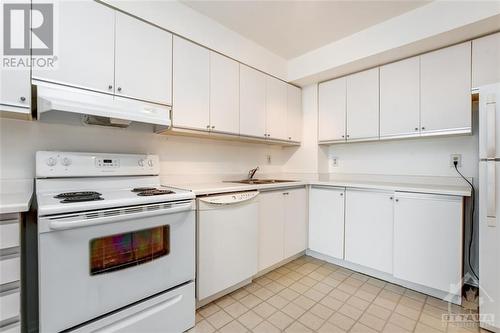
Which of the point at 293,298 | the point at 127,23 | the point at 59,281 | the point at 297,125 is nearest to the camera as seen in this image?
the point at 59,281

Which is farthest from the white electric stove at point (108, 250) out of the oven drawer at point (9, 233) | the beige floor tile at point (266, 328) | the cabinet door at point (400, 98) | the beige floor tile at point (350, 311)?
the cabinet door at point (400, 98)

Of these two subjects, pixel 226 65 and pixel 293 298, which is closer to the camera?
pixel 293 298

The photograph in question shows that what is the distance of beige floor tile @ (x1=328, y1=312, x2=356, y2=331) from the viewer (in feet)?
5.19

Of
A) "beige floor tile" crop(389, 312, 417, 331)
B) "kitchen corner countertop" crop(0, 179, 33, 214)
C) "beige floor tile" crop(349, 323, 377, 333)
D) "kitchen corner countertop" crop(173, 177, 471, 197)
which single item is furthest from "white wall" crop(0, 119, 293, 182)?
"beige floor tile" crop(389, 312, 417, 331)

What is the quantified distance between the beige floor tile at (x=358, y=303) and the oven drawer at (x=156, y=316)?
126cm

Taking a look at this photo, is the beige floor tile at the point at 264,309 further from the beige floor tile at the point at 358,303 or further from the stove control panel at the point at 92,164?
the stove control panel at the point at 92,164

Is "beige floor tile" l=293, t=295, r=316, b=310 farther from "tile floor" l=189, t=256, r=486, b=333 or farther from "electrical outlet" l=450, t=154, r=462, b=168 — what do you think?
"electrical outlet" l=450, t=154, r=462, b=168

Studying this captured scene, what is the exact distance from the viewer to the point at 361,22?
2180 millimetres

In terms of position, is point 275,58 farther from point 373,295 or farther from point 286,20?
point 373,295

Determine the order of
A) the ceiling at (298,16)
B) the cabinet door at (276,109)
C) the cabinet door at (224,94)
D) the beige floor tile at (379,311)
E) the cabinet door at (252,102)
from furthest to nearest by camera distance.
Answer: the cabinet door at (276,109), the cabinet door at (252,102), the cabinet door at (224,94), the ceiling at (298,16), the beige floor tile at (379,311)

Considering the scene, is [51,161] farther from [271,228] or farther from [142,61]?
[271,228]

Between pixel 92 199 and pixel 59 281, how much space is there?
1.31ft

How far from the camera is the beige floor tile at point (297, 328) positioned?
1533mm

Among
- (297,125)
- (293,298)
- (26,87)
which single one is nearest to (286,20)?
(297,125)
